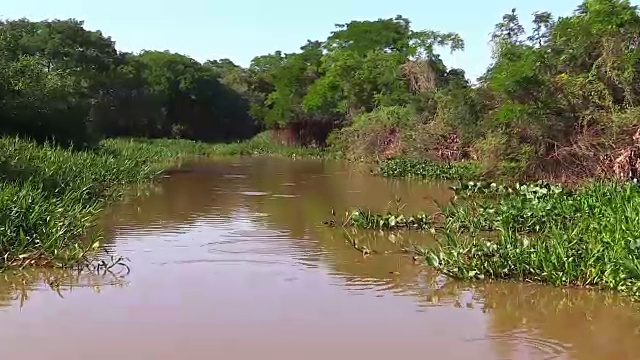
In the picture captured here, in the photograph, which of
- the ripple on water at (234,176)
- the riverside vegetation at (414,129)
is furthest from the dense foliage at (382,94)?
the ripple on water at (234,176)

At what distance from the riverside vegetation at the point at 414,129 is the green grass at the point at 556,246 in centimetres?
2

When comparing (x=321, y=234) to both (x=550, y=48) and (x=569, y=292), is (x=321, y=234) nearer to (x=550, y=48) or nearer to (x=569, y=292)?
(x=569, y=292)

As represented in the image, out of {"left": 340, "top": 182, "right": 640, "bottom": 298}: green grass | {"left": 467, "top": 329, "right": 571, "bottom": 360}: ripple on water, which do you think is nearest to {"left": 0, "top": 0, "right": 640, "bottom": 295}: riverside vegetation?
{"left": 340, "top": 182, "right": 640, "bottom": 298}: green grass

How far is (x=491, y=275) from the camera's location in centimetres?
758

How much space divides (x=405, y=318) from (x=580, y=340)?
139cm

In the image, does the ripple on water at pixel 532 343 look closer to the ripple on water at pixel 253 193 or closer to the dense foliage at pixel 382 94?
the dense foliage at pixel 382 94

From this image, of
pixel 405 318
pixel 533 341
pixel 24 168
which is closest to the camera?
pixel 533 341

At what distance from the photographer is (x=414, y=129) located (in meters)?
25.4

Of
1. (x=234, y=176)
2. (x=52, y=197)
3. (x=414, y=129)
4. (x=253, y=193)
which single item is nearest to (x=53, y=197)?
(x=52, y=197)

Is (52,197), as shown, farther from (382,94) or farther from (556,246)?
(382,94)

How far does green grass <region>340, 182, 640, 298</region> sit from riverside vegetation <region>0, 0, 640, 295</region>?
0.8 inches

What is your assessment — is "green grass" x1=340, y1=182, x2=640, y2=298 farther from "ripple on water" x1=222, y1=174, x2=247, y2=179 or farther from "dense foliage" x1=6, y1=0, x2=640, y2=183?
"ripple on water" x1=222, y1=174, x2=247, y2=179

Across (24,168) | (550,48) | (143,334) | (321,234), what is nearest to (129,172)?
(24,168)

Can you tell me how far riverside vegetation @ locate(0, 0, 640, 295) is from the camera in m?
8.02
